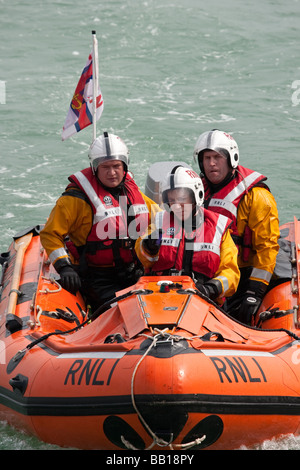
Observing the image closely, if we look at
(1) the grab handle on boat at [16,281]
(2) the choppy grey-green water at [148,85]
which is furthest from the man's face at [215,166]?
(2) the choppy grey-green water at [148,85]

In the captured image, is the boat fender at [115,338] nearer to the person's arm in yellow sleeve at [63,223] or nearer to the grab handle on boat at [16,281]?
the grab handle on boat at [16,281]

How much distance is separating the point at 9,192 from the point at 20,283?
4.37 metres

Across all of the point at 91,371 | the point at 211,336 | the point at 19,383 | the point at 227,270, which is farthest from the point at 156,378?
the point at 227,270

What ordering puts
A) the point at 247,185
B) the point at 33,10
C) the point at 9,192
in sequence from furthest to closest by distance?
the point at 33,10, the point at 9,192, the point at 247,185

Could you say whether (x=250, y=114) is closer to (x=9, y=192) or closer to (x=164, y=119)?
(x=164, y=119)

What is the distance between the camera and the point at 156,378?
4148 millimetres

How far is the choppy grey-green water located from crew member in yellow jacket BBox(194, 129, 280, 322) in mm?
3370

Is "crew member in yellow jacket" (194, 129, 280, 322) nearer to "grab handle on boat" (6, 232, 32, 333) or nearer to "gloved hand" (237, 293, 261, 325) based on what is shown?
"gloved hand" (237, 293, 261, 325)

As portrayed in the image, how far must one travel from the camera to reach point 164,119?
12.4 m

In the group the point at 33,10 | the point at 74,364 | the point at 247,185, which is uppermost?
the point at 33,10

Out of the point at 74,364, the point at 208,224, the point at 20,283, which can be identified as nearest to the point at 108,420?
the point at 74,364

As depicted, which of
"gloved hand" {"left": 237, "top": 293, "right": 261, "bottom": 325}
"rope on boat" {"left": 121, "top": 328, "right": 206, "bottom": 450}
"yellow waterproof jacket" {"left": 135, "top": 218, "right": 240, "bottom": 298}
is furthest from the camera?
"gloved hand" {"left": 237, "top": 293, "right": 261, "bottom": 325}

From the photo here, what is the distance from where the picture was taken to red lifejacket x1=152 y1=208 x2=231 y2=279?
5055mm

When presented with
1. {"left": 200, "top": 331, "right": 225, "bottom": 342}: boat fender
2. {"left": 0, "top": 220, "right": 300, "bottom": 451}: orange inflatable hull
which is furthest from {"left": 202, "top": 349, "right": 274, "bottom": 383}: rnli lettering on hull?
{"left": 200, "top": 331, "right": 225, "bottom": 342}: boat fender
